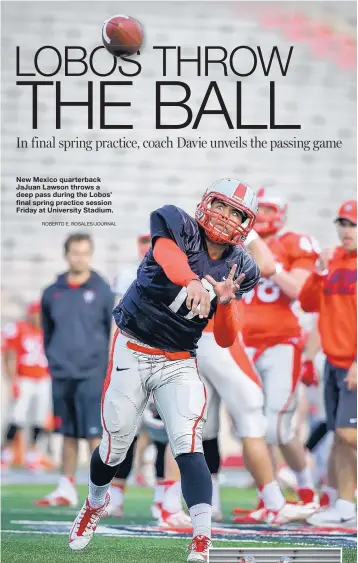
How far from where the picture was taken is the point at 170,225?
4617mm

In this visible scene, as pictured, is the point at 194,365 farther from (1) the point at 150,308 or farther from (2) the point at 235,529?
(2) the point at 235,529

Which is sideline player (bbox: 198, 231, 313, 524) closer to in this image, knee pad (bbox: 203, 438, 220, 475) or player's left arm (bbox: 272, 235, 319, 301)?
knee pad (bbox: 203, 438, 220, 475)

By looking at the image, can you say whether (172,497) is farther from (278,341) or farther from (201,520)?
(201,520)

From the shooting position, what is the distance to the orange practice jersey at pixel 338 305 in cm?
620

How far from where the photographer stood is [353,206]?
20.3ft

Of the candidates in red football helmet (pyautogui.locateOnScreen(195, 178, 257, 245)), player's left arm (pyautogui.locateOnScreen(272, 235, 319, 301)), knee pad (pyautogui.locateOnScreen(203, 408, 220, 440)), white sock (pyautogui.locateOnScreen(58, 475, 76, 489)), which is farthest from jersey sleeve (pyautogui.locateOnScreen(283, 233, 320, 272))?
red football helmet (pyautogui.locateOnScreen(195, 178, 257, 245))

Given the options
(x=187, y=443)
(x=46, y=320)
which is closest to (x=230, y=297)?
(x=187, y=443)

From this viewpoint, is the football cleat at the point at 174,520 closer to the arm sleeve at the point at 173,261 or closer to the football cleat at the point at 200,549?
the football cleat at the point at 200,549

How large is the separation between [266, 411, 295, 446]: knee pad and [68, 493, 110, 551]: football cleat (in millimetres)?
1427

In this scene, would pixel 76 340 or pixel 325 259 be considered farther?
pixel 76 340

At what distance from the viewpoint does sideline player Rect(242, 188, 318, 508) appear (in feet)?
21.1

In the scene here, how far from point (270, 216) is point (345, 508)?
4.99 feet

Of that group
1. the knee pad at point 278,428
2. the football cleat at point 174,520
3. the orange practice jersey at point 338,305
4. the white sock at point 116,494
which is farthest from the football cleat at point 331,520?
the white sock at point 116,494

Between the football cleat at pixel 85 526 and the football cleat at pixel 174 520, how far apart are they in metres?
0.79
